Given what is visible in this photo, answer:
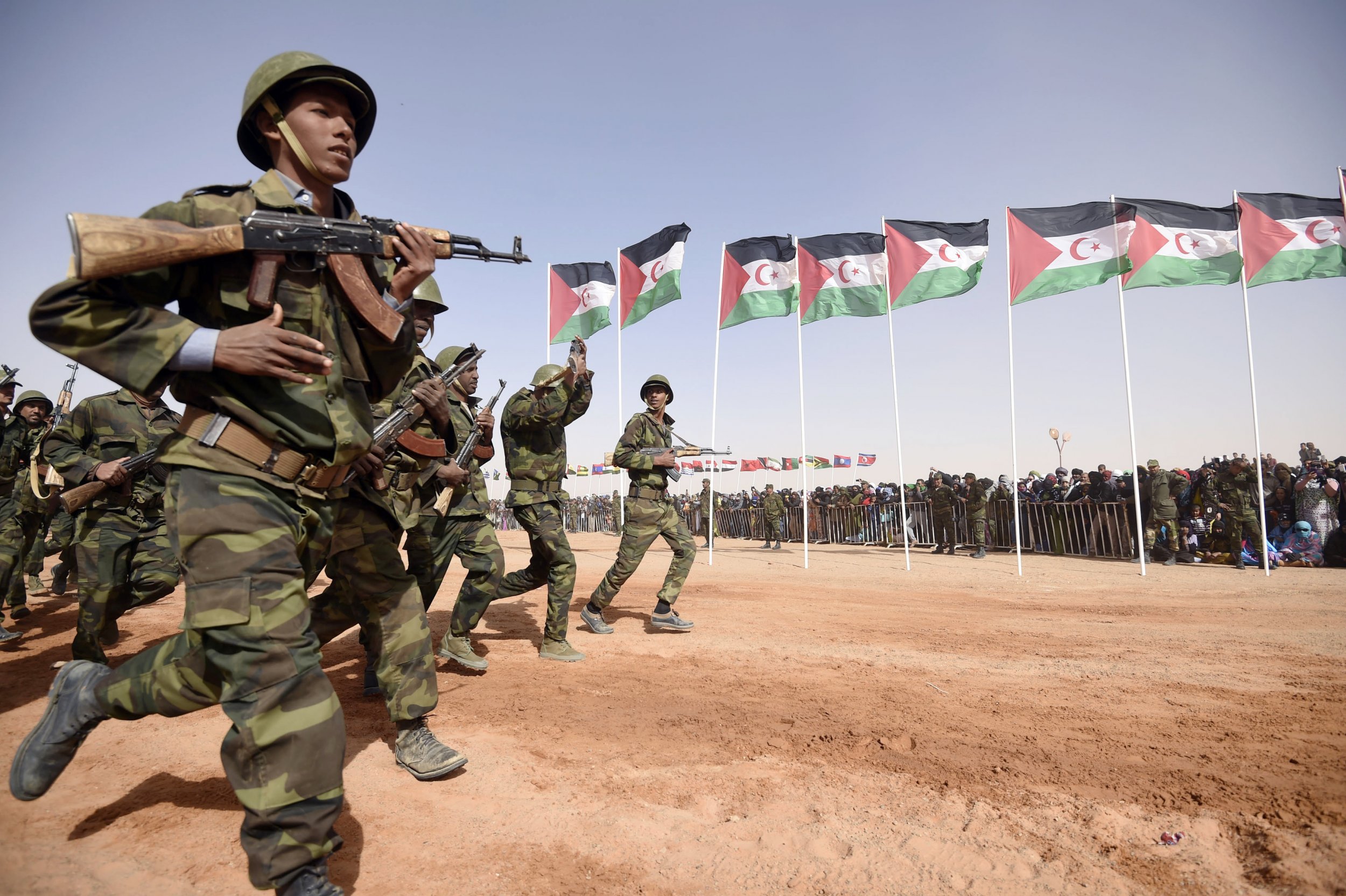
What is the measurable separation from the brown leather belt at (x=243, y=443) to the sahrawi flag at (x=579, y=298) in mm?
14050

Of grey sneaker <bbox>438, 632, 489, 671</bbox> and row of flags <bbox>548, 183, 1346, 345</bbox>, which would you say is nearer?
grey sneaker <bbox>438, 632, 489, 671</bbox>

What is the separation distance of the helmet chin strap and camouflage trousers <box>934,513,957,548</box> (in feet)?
59.6

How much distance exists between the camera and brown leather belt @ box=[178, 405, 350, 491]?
2.07 metres

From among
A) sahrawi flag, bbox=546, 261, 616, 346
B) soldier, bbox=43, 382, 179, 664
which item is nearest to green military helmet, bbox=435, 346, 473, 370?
soldier, bbox=43, 382, 179, 664

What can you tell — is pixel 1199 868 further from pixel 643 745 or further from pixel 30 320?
pixel 30 320

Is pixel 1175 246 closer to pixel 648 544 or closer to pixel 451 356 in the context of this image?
pixel 648 544

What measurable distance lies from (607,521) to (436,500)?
38063 millimetres

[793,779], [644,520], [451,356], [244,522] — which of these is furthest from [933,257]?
[244,522]

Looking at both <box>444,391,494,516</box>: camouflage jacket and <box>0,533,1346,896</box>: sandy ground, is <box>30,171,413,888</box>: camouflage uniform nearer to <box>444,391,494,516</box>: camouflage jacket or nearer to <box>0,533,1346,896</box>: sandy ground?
<box>0,533,1346,896</box>: sandy ground

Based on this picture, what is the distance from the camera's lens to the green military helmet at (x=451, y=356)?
5.29 metres

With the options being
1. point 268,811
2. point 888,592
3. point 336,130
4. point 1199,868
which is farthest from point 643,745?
point 888,592

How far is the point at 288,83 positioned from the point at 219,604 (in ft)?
5.94

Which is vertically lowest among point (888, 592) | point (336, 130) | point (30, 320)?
point (888, 592)

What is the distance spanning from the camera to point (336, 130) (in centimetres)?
246
